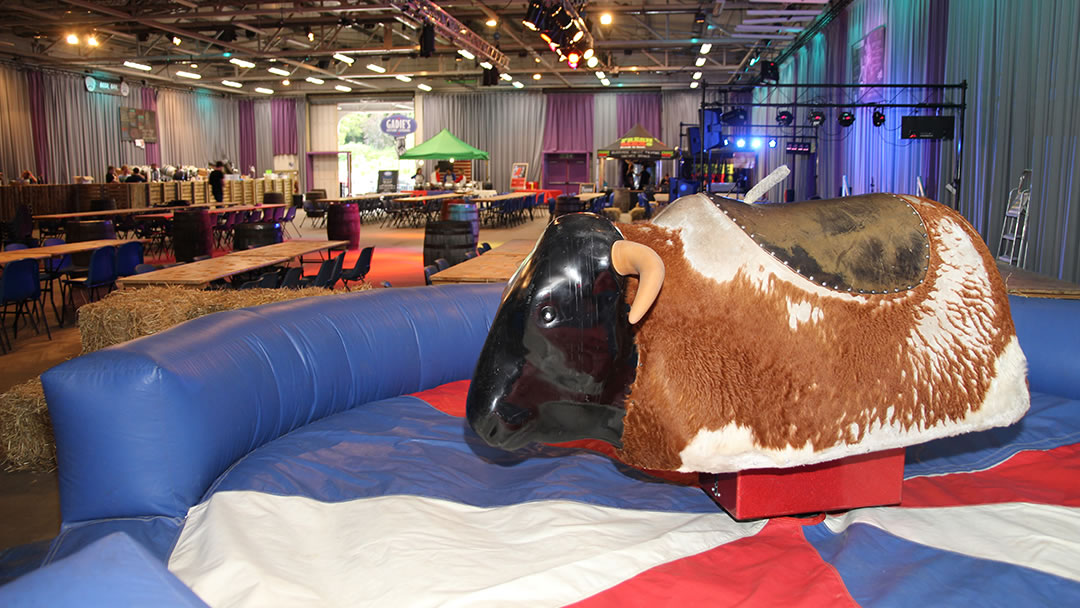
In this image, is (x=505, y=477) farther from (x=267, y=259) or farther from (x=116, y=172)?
(x=116, y=172)

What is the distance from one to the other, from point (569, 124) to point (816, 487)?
24.7m

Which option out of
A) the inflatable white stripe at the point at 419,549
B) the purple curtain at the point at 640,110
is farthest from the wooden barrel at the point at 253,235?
the purple curtain at the point at 640,110

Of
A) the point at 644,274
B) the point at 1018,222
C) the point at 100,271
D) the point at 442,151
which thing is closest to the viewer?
the point at 644,274

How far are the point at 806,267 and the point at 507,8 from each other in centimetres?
1561

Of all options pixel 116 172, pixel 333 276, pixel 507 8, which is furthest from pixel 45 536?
pixel 116 172

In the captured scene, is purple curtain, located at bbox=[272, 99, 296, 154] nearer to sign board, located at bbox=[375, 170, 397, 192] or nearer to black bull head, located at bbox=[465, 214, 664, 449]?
sign board, located at bbox=[375, 170, 397, 192]

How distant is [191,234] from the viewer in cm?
960

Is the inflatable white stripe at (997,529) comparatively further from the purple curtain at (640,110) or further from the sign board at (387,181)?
the purple curtain at (640,110)

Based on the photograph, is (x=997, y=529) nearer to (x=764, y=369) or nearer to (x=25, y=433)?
(x=764, y=369)

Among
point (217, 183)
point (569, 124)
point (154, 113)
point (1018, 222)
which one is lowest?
point (1018, 222)

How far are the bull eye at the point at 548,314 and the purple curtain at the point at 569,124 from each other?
24.6 metres

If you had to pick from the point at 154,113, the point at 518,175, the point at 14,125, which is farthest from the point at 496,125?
the point at 14,125

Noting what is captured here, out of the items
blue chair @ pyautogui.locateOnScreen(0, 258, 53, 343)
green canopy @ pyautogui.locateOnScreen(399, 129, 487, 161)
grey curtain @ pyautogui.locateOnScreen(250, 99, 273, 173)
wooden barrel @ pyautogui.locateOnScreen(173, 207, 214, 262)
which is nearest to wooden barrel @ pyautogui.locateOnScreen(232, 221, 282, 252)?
wooden barrel @ pyautogui.locateOnScreen(173, 207, 214, 262)

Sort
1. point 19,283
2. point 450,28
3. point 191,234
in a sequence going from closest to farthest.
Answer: point 19,283 < point 191,234 < point 450,28
